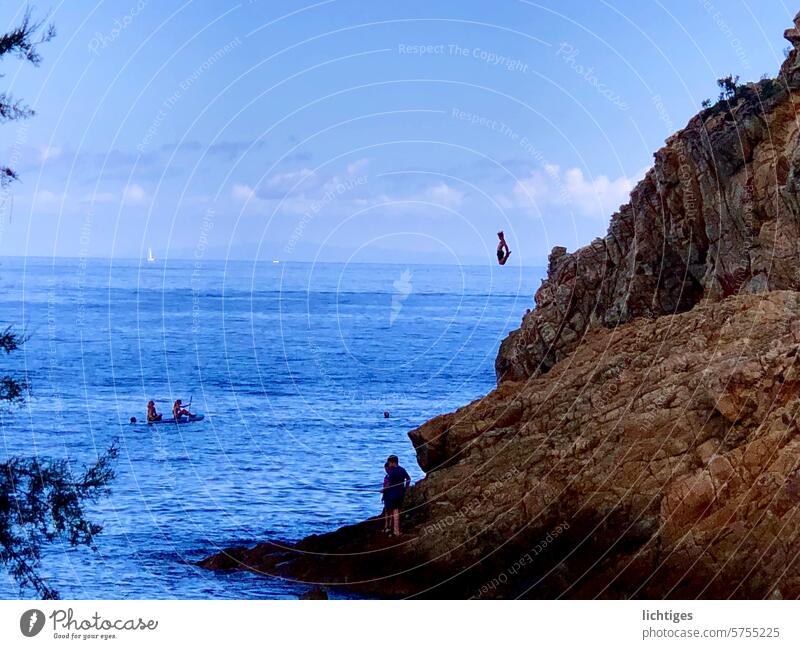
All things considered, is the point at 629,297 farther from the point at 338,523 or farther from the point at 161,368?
the point at 161,368

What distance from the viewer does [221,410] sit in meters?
71.4

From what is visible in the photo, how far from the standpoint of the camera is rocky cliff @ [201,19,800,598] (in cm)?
2422

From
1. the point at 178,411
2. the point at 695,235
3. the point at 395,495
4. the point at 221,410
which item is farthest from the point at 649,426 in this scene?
the point at 221,410

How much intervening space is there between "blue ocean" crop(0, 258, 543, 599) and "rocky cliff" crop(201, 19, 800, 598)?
4352mm

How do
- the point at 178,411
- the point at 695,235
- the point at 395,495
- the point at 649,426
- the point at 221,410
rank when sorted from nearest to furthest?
the point at 649,426 < the point at 395,495 < the point at 695,235 < the point at 178,411 < the point at 221,410

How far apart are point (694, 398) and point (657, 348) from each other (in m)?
3.48

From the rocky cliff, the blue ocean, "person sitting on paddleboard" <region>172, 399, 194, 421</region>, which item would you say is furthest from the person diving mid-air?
"person sitting on paddleboard" <region>172, 399, 194, 421</region>

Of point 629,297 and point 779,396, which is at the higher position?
point 629,297

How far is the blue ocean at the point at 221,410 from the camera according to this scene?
35469 millimetres

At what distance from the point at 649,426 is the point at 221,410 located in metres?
47.5

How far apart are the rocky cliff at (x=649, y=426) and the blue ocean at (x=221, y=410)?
14.3 ft

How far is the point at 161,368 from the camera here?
9162 cm

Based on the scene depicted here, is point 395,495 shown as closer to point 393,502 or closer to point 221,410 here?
point 393,502
